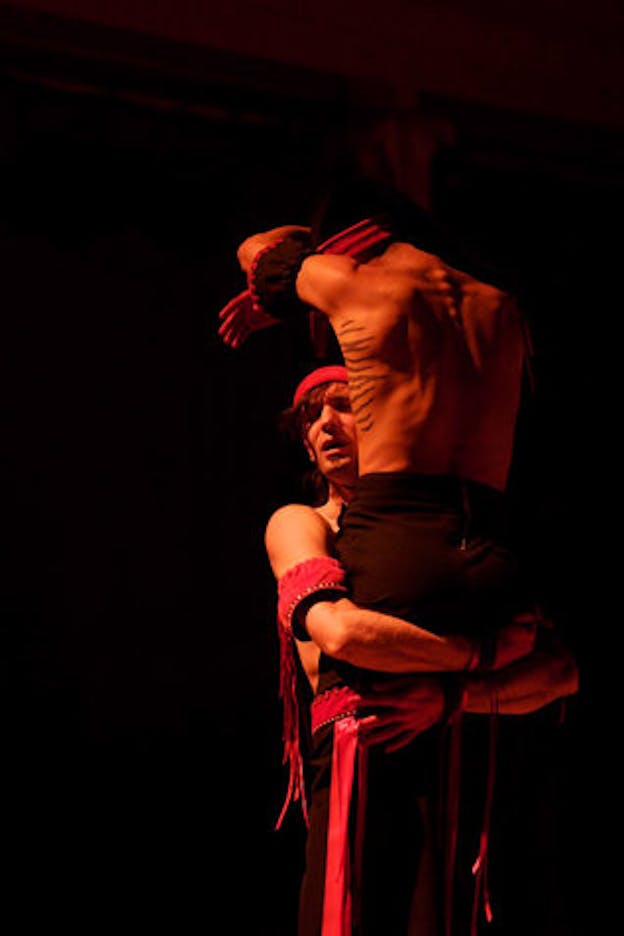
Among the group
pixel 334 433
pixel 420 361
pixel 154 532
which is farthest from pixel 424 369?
pixel 154 532

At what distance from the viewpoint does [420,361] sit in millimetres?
1861

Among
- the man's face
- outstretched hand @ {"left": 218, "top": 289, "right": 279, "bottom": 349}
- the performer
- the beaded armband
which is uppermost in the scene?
outstretched hand @ {"left": 218, "top": 289, "right": 279, "bottom": 349}

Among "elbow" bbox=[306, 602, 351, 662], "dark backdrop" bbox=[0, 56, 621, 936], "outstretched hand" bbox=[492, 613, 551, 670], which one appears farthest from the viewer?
"dark backdrop" bbox=[0, 56, 621, 936]

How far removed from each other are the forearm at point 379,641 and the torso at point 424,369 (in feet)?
0.80

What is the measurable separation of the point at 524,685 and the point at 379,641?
0.29 m

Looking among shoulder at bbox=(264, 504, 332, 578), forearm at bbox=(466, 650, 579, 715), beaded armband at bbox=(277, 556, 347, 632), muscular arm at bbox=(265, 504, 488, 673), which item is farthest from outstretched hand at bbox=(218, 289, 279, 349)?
forearm at bbox=(466, 650, 579, 715)

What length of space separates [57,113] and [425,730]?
4.89 feet

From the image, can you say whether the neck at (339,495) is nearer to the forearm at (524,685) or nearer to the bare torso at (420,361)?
the bare torso at (420,361)

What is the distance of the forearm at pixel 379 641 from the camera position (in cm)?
173

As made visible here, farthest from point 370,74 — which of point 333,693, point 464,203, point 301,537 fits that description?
point 333,693

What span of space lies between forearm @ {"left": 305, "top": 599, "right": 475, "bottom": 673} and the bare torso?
0.80 feet

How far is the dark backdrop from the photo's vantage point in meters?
2.46

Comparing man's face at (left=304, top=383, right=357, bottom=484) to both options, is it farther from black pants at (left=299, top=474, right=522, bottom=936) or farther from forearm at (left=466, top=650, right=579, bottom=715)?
forearm at (left=466, top=650, right=579, bottom=715)

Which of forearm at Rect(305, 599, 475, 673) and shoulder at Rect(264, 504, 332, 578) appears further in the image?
shoulder at Rect(264, 504, 332, 578)
